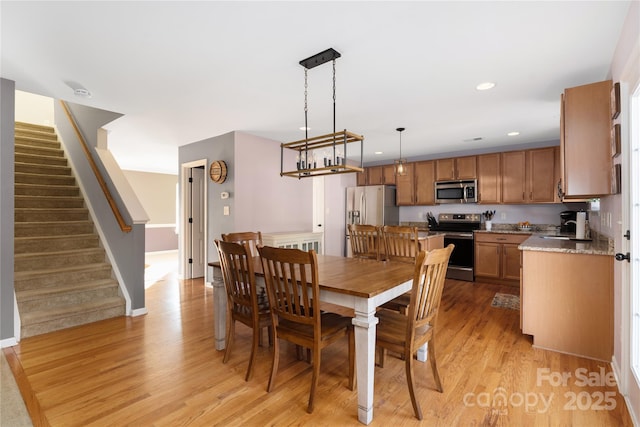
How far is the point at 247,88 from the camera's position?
9.63 feet

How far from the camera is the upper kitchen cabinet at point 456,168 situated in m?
5.44

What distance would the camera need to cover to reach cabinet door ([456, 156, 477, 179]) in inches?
214

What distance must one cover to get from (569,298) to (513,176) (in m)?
3.01

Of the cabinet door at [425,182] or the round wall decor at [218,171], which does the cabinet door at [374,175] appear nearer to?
the cabinet door at [425,182]

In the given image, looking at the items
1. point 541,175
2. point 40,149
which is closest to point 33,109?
point 40,149

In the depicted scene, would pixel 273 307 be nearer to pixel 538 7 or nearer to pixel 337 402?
pixel 337 402

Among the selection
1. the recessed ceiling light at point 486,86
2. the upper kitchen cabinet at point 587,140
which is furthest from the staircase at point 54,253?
the upper kitchen cabinet at point 587,140

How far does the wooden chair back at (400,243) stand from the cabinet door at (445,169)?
2.87 meters

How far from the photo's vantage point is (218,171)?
4.49m

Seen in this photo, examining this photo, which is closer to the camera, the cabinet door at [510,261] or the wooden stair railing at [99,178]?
the wooden stair railing at [99,178]

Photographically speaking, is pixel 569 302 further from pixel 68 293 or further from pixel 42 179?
pixel 42 179

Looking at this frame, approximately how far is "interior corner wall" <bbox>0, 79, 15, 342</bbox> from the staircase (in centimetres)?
23

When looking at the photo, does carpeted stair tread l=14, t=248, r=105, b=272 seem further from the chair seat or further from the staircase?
the chair seat

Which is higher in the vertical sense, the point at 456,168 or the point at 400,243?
the point at 456,168
